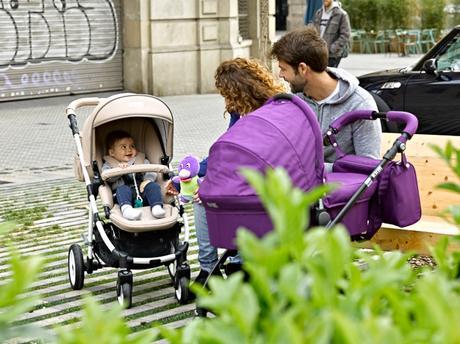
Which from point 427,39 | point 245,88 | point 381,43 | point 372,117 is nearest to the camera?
point 372,117

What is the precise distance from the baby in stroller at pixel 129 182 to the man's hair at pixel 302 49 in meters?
1.35

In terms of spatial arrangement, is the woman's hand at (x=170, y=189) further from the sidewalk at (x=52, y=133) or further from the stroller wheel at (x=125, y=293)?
the sidewalk at (x=52, y=133)

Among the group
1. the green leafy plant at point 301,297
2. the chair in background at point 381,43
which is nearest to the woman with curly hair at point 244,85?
the green leafy plant at point 301,297

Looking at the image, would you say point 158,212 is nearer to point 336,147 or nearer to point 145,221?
point 145,221

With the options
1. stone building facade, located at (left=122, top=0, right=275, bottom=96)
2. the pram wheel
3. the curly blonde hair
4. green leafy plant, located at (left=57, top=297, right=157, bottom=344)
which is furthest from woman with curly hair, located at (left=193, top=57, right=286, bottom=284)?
stone building facade, located at (left=122, top=0, right=275, bottom=96)

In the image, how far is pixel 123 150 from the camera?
23.3ft

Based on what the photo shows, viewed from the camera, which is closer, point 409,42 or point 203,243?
point 203,243

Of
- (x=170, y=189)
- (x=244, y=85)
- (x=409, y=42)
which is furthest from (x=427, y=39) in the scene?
(x=244, y=85)

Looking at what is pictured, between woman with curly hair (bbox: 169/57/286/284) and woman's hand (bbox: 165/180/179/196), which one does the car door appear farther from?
woman with curly hair (bbox: 169/57/286/284)

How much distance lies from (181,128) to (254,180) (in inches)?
584

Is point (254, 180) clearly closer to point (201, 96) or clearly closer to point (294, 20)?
point (201, 96)

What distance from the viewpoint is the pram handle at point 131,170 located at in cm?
670

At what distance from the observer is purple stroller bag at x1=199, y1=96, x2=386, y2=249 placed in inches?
195

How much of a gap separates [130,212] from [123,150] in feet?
2.21
